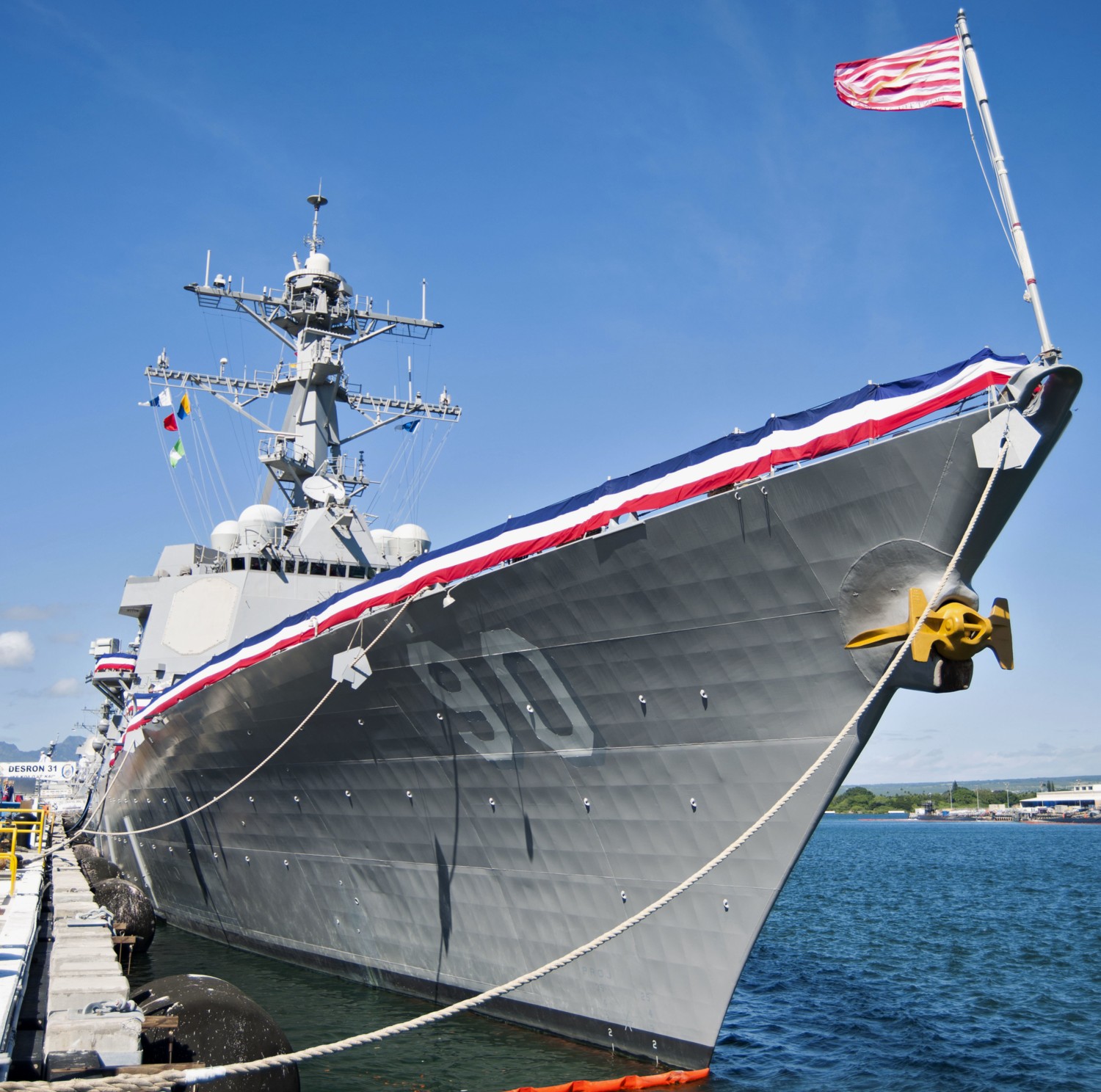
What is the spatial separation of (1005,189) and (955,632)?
300 centimetres

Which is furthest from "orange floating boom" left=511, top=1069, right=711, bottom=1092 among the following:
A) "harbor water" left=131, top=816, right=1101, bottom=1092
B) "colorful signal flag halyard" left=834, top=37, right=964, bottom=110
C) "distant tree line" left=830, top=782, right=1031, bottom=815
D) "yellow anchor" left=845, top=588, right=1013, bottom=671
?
"distant tree line" left=830, top=782, right=1031, bottom=815

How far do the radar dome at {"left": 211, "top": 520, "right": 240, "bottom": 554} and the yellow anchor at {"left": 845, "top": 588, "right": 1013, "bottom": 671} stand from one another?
14063 millimetres

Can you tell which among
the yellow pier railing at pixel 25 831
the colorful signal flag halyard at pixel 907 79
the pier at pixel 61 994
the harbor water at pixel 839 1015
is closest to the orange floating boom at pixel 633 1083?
the harbor water at pixel 839 1015

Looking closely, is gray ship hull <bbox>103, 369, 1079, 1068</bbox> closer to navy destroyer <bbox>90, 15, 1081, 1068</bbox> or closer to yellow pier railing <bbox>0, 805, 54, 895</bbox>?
navy destroyer <bbox>90, 15, 1081, 1068</bbox>

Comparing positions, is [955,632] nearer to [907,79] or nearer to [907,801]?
[907,79]

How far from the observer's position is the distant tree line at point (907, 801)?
129625 millimetres

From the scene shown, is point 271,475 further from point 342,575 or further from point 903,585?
point 903,585

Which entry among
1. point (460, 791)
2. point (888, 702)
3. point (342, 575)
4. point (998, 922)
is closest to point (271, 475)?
point (342, 575)

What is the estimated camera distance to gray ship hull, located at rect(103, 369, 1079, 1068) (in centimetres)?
711

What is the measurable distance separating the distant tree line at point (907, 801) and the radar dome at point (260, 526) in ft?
401

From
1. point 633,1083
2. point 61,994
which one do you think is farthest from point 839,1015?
point 61,994

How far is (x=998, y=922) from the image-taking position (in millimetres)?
21391

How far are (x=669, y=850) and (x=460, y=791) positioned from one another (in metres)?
2.45

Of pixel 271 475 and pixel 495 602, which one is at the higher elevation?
pixel 271 475
